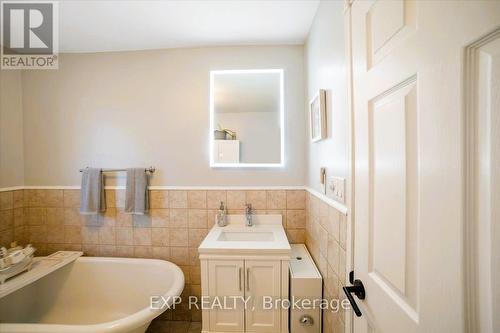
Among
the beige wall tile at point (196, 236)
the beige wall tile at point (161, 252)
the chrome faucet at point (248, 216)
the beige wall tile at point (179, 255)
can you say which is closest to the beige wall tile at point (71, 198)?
the beige wall tile at point (161, 252)

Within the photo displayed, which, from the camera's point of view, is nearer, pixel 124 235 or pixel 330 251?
pixel 330 251

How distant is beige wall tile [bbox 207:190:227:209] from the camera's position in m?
1.79

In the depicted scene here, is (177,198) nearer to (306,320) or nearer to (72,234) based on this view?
(72,234)

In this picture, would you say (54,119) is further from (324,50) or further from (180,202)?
(324,50)

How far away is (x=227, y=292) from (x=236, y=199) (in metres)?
0.72

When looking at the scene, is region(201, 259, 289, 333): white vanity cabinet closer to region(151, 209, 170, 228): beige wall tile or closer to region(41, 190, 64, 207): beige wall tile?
region(151, 209, 170, 228): beige wall tile

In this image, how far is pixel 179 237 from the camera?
1.79 metres

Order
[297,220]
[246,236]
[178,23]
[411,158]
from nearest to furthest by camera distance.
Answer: [411,158] → [178,23] → [246,236] → [297,220]

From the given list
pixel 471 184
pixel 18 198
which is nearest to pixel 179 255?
pixel 18 198

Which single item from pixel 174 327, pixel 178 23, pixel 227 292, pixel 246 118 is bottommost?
pixel 174 327

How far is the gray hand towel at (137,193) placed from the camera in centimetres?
172

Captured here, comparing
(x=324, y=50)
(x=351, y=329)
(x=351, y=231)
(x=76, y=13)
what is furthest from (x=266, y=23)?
(x=351, y=329)

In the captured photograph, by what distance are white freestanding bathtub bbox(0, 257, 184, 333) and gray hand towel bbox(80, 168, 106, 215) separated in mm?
424

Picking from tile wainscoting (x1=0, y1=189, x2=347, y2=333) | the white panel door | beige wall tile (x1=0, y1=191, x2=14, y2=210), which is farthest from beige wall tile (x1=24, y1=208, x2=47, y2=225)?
the white panel door
